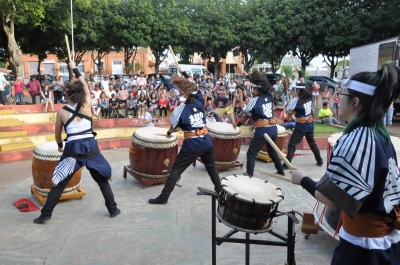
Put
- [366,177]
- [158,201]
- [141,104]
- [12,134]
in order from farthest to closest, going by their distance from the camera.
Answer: [141,104] → [12,134] → [158,201] → [366,177]

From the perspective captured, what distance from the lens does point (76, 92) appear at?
446cm

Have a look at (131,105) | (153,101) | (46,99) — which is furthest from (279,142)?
(46,99)

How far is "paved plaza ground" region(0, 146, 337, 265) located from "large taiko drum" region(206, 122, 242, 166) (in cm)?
105

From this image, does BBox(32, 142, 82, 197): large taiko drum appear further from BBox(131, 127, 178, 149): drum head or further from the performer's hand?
the performer's hand

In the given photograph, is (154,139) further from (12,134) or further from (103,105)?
(103,105)

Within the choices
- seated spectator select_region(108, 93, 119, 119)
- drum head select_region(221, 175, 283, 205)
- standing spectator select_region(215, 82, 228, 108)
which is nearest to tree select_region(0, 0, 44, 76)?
seated spectator select_region(108, 93, 119, 119)

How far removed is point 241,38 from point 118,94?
13.5m

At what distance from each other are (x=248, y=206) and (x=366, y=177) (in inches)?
46.4

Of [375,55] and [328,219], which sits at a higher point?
[375,55]

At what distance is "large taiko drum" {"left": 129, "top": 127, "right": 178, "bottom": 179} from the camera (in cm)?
570

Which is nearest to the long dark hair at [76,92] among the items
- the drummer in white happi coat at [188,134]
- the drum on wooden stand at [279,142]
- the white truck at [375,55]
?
the drummer in white happi coat at [188,134]

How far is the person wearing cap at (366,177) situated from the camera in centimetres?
180

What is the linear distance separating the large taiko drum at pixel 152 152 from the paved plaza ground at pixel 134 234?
0.95 feet

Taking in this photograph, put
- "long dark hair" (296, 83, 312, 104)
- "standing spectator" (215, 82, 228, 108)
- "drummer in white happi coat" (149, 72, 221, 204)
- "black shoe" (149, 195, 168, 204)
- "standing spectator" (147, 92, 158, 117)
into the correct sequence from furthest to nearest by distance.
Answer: "standing spectator" (215, 82, 228, 108) < "standing spectator" (147, 92, 158, 117) < "long dark hair" (296, 83, 312, 104) < "black shoe" (149, 195, 168, 204) < "drummer in white happi coat" (149, 72, 221, 204)
